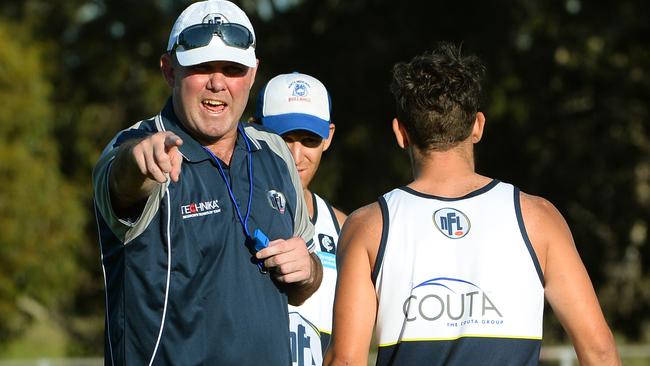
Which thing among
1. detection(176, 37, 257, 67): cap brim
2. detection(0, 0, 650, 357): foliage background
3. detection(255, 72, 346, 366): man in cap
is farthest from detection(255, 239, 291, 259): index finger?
detection(0, 0, 650, 357): foliage background

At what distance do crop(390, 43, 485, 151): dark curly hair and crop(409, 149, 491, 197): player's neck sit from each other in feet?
0.12

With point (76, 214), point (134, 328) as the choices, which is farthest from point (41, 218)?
point (134, 328)

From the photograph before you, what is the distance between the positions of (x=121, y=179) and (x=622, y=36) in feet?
57.8

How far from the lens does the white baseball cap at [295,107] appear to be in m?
5.77

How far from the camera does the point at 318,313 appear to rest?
5500mm

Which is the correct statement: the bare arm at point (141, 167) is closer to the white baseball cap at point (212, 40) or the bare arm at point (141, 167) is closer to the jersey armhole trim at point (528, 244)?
the white baseball cap at point (212, 40)

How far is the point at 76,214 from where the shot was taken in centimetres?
2425

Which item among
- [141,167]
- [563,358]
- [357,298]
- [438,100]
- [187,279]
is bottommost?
[563,358]

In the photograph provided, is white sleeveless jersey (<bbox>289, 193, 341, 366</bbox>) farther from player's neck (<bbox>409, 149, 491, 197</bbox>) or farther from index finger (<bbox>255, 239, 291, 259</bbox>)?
player's neck (<bbox>409, 149, 491, 197</bbox>)

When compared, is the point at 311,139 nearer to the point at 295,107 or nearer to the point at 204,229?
the point at 295,107

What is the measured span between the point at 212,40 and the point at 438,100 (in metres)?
0.93

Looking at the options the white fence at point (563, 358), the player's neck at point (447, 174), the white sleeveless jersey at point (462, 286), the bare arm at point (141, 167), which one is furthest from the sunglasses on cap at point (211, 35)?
the white fence at point (563, 358)

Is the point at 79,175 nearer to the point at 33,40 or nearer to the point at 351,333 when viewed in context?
the point at 33,40

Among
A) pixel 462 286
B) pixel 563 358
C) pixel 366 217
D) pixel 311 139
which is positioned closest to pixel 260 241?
pixel 366 217
